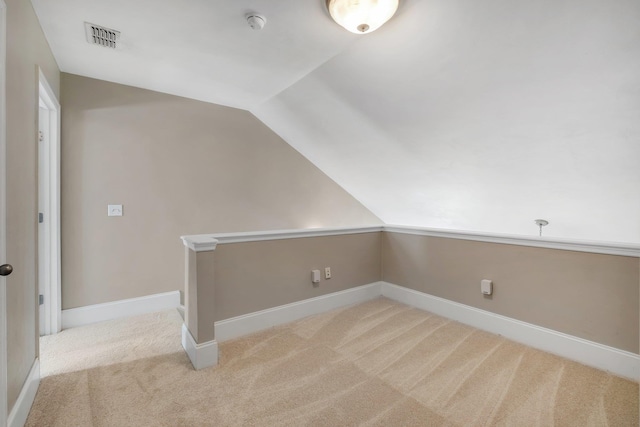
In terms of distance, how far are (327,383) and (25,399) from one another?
1694 millimetres

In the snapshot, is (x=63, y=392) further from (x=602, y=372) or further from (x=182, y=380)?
(x=602, y=372)

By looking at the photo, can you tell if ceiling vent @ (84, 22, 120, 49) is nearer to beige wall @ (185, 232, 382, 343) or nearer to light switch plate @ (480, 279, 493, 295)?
beige wall @ (185, 232, 382, 343)

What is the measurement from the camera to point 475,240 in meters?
2.78

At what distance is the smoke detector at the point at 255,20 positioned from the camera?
1894 mm

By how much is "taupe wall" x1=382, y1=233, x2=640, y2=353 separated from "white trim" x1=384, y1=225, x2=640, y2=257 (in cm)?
4

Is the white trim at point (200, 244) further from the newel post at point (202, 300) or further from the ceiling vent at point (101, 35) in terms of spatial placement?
the ceiling vent at point (101, 35)

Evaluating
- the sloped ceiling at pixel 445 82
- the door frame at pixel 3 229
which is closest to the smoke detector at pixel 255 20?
the sloped ceiling at pixel 445 82

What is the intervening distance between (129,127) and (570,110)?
3910mm

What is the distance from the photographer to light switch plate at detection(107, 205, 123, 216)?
2.99m

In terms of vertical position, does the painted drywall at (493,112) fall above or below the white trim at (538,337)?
above

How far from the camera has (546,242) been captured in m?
2.36

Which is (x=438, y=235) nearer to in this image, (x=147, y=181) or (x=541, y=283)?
(x=541, y=283)

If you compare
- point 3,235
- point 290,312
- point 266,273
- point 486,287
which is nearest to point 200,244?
point 266,273

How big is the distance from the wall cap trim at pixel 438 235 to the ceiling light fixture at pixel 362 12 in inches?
66.5
